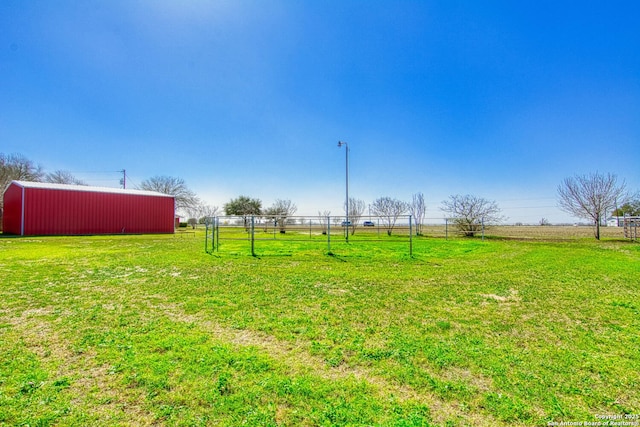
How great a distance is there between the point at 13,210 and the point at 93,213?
5.55m

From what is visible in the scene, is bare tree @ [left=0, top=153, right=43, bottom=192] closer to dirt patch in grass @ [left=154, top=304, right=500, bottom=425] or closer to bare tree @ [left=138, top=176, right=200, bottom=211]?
bare tree @ [left=138, top=176, right=200, bottom=211]

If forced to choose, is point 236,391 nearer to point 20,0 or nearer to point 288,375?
point 288,375

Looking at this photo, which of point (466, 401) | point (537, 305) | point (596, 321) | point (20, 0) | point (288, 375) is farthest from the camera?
point (20, 0)

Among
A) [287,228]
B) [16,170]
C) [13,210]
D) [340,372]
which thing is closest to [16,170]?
[16,170]

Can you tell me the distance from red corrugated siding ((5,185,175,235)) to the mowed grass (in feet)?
63.6

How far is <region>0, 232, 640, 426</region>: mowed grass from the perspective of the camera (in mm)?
1711

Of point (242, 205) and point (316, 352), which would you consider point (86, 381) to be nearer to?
point (316, 352)

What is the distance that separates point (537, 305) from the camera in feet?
12.8

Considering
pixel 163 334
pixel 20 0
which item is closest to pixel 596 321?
pixel 163 334

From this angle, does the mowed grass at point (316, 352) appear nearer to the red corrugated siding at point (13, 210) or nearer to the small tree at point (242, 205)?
the red corrugated siding at point (13, 210)

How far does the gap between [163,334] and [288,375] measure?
5.25ft

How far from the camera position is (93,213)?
68.0 ft

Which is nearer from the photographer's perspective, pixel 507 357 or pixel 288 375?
pixel 288 375

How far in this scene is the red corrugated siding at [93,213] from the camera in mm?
18833
